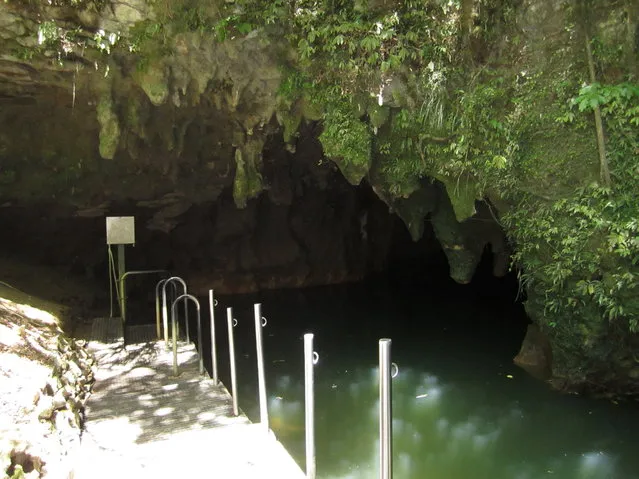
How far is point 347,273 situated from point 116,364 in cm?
1029

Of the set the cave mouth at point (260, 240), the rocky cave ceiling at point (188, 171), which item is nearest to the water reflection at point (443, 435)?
the rocky cave ceiling at point (188, 171)

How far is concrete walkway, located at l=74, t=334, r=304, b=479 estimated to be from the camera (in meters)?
3.74

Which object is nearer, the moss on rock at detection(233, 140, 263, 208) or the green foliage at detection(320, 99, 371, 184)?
the green foliage at detection(320, 99, 371, 184)

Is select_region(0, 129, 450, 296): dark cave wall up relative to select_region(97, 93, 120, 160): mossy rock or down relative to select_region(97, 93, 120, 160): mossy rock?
down

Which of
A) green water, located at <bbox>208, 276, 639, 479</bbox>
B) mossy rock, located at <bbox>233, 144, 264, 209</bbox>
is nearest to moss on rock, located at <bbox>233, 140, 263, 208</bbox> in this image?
mossy rock, located at <bbox>233, 144, 264, 209</bbox>

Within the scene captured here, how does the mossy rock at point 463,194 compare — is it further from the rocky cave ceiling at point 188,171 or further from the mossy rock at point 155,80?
the mossy rock at point 155,80

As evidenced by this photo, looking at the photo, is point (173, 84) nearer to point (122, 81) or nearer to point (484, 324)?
point (122, 81)

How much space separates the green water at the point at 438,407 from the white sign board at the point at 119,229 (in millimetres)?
2461

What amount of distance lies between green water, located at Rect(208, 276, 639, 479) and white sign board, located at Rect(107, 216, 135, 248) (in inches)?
96.9

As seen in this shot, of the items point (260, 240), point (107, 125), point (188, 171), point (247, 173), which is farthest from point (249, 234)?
point (107, 125)

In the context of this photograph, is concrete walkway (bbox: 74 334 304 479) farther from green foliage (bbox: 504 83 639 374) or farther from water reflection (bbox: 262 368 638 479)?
green foliage (bbox: 504 83 639 374)

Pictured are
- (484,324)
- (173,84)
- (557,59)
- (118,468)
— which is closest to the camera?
(118,468)

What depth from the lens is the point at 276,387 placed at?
704 cm

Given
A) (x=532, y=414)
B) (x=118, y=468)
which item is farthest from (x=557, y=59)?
(x=118, y=468)
